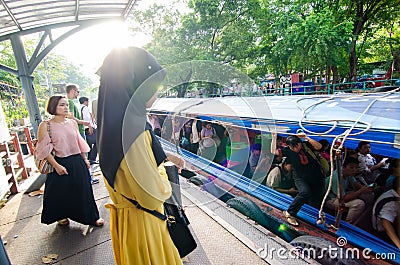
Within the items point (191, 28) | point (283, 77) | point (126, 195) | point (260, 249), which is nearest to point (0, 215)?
point (126, 195)

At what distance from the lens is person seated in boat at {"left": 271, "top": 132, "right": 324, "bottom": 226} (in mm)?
3047

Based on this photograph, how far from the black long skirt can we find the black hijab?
1615mm

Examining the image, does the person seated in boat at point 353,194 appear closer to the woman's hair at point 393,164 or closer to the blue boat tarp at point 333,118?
→ the woman's hair at point 393,164

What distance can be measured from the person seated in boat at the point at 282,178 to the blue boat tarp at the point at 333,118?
797mm

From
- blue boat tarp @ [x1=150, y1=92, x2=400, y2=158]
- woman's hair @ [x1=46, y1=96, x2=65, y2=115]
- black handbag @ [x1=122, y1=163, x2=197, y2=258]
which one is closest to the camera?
black handbag @ [x1=122, y1=163, x2=197, y2=258]

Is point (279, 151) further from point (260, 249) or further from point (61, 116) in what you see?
point (61, 116)

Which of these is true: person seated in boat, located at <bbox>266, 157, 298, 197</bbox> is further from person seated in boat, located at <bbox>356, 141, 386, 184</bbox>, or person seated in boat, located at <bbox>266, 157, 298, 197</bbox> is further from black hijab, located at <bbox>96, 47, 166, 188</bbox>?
black hijab, located at <bbox>96, 47, 166, 188</bbox>

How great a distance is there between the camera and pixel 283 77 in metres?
12.2

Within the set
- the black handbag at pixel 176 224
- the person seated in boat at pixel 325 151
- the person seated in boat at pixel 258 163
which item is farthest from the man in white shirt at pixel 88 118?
the person seated in boat at pixel 325 151

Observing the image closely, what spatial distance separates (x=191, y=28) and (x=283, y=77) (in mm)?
5461

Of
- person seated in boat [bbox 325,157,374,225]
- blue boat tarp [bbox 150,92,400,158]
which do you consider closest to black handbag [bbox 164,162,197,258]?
blue boat tarp [bbox 150,92,400,158]

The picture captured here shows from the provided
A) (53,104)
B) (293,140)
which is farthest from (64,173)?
(293,140)

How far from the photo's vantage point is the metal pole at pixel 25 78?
13.2ft

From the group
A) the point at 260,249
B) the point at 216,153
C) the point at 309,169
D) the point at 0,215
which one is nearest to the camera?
the point at 260,249
